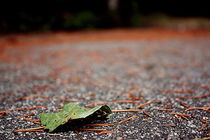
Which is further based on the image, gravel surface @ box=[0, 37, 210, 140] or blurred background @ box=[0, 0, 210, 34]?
blurred background @ box=[0, 0, 210, 34]

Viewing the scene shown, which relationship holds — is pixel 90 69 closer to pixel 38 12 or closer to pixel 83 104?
pixel 83 104

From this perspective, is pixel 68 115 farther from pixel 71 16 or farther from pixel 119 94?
pixel 71 16

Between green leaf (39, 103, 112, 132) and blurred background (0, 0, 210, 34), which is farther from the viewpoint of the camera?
blurred background (0, 0, 210, 34)

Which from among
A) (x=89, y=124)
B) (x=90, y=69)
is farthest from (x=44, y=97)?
(x=90, y=69)

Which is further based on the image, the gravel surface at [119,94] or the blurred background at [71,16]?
the blurred background at [71,16]

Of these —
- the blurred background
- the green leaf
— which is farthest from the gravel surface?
the blurred background

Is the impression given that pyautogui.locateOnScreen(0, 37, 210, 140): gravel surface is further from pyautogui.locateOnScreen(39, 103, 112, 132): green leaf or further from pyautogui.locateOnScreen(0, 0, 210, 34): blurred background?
pyautogui.locateOnScreen(0, 0, 210, 34): blurred background

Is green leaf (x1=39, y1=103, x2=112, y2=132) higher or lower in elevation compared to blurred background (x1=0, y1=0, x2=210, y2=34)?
lower

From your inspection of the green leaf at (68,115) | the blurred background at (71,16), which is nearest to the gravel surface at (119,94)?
the green leaf at (68,115)

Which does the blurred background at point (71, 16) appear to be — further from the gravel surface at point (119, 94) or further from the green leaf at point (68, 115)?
the green leaf at point (68, 115)
